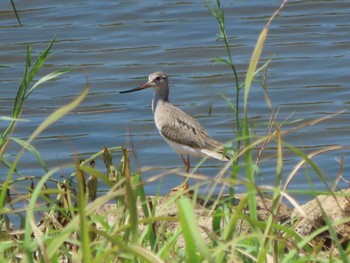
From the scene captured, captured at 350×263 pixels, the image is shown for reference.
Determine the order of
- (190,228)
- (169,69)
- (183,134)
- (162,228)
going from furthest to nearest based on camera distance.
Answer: (169,69), (183,134), (162,228), (190,228)

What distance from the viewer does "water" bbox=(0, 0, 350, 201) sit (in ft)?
33.8

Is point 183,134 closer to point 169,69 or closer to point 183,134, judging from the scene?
point 183,134

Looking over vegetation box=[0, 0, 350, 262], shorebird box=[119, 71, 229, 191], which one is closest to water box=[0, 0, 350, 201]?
shorebird box=[119, 71, 229, 191]

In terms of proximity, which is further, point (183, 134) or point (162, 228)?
point (183, 134)

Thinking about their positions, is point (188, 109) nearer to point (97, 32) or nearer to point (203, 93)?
point (203, 93)

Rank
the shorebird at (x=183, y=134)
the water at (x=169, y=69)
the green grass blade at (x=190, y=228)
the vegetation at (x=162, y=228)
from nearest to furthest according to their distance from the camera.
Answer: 1. the green grass blade at (x=190, y=228)
2. the vegetation at (x=162, y=228)
3. the shorebird at (x=183, y=134)
4. the water at (x=169, y=69)

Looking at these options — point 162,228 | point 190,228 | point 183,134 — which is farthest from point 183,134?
point 190,228

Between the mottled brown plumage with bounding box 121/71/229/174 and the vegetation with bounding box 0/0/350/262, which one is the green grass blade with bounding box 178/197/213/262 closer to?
the vegetation with bounding box 0/0/350/262

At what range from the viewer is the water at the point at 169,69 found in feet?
33.8

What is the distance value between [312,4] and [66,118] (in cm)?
452

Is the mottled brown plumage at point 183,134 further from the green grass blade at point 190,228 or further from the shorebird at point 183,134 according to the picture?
the green grass blade at point 190,228

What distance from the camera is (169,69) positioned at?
12.5 m

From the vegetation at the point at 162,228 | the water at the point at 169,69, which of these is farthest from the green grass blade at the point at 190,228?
the water at the point at 169,69

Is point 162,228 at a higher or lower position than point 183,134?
higher
